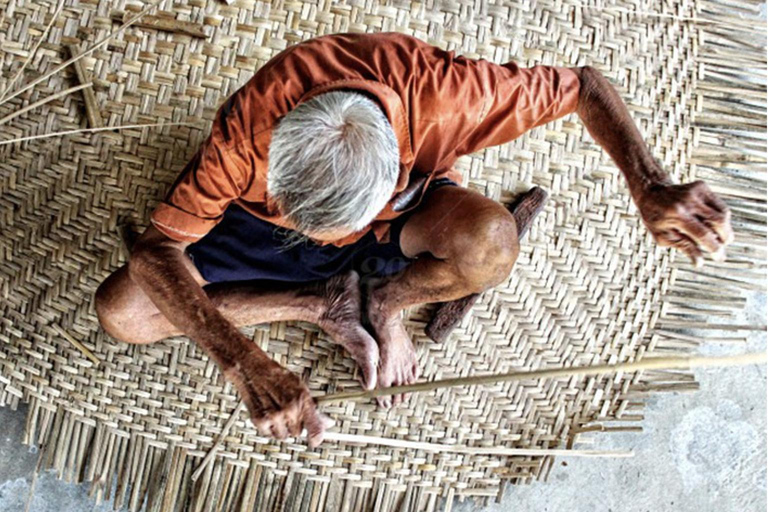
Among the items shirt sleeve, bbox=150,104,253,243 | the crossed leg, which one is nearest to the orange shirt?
shirt sleeve, bbox=150,104,253,243

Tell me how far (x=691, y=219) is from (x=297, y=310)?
0.81 m

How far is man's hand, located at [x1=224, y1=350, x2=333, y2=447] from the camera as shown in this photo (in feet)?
3.82

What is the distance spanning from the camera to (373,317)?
1684mm

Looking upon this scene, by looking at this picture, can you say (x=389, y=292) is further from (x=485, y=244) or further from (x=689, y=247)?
(x=689, y=247)

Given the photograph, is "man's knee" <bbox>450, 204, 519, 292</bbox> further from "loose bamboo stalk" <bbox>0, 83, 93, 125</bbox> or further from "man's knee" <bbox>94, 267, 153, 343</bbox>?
"loose bamboo stalk" <bbox>0, 83, 93, 125</bbox>

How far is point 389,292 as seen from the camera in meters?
1.64

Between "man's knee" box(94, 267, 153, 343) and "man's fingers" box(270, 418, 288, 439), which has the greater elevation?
"man's knee" box(94, 267, 153, 343)

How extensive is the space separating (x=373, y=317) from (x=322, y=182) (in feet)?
2.09

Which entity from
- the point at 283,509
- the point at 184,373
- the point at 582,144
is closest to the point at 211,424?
the point at 184,373

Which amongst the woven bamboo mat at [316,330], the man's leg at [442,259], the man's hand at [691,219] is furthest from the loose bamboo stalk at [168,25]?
the man's hand at [691,219]

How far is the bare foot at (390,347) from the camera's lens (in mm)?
1673

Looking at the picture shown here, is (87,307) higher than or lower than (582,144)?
lower

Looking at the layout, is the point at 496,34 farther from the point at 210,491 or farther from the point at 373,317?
the point at 210,491

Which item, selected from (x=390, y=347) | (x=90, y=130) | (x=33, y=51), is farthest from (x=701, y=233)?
(x=33, y=51)
